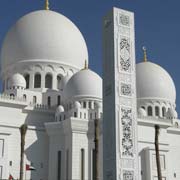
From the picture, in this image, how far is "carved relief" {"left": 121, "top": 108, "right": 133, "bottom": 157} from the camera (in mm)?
10688

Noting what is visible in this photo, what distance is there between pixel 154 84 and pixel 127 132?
23.9m

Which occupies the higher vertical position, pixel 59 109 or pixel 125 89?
pixel 59 109

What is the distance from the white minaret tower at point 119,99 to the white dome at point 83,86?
53.3ft

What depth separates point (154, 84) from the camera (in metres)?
34.3

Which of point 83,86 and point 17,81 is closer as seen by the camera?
point 83,86

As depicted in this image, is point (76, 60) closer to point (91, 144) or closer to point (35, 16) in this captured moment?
point (35, 16)

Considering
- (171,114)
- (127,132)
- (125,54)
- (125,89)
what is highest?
(171,114)

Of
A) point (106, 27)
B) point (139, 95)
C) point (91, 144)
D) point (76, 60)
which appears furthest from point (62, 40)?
point (106, 27)

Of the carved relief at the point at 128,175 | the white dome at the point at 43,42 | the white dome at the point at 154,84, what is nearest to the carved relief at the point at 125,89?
the carved relief at the point at 128,175

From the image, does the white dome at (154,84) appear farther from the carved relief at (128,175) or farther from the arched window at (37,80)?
the carved relief at (128,175)

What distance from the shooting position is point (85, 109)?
1045 inches

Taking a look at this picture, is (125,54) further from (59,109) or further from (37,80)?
(37,80)

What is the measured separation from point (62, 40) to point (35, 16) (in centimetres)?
309

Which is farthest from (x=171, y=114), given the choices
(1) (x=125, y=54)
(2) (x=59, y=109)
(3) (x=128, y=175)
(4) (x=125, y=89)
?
(3) (x=128, y=175)
